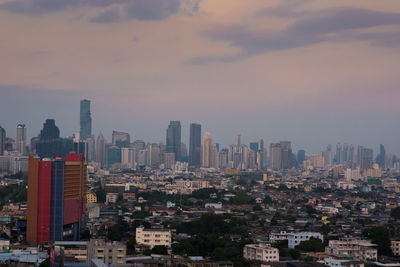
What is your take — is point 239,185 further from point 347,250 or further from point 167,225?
point 347,250

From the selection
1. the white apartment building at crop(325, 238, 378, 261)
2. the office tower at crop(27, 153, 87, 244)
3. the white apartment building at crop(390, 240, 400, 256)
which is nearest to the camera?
the white apartment building at crop(325, 238, 378, 261)

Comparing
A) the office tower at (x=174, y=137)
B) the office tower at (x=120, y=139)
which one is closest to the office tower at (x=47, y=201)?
Result: the office tower at (x=174, y=137)

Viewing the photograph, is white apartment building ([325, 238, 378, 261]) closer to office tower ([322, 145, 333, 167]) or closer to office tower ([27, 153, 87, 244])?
office tower ([27, 153, 87, 244])

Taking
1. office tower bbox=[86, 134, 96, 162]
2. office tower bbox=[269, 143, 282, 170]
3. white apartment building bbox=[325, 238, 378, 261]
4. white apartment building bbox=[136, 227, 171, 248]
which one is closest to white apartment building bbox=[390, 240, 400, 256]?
white apartment building bbox=[325, 238, 378, 261]

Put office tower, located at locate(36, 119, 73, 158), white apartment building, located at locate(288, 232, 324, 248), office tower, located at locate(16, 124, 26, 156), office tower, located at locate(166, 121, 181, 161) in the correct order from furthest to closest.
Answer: office tower, located at locate(166, 121, 181, 161) < office tower, located at locate(16, 124, 26, 156) < office tower, located at locate(36, 119, 73, 158) < white apartment building, located at locate(288, 232, 324, 248)

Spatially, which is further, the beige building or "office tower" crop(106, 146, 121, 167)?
"office tower" crop(106, 146, 121, 167)

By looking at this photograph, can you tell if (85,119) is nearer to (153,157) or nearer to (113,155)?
(113,155)
